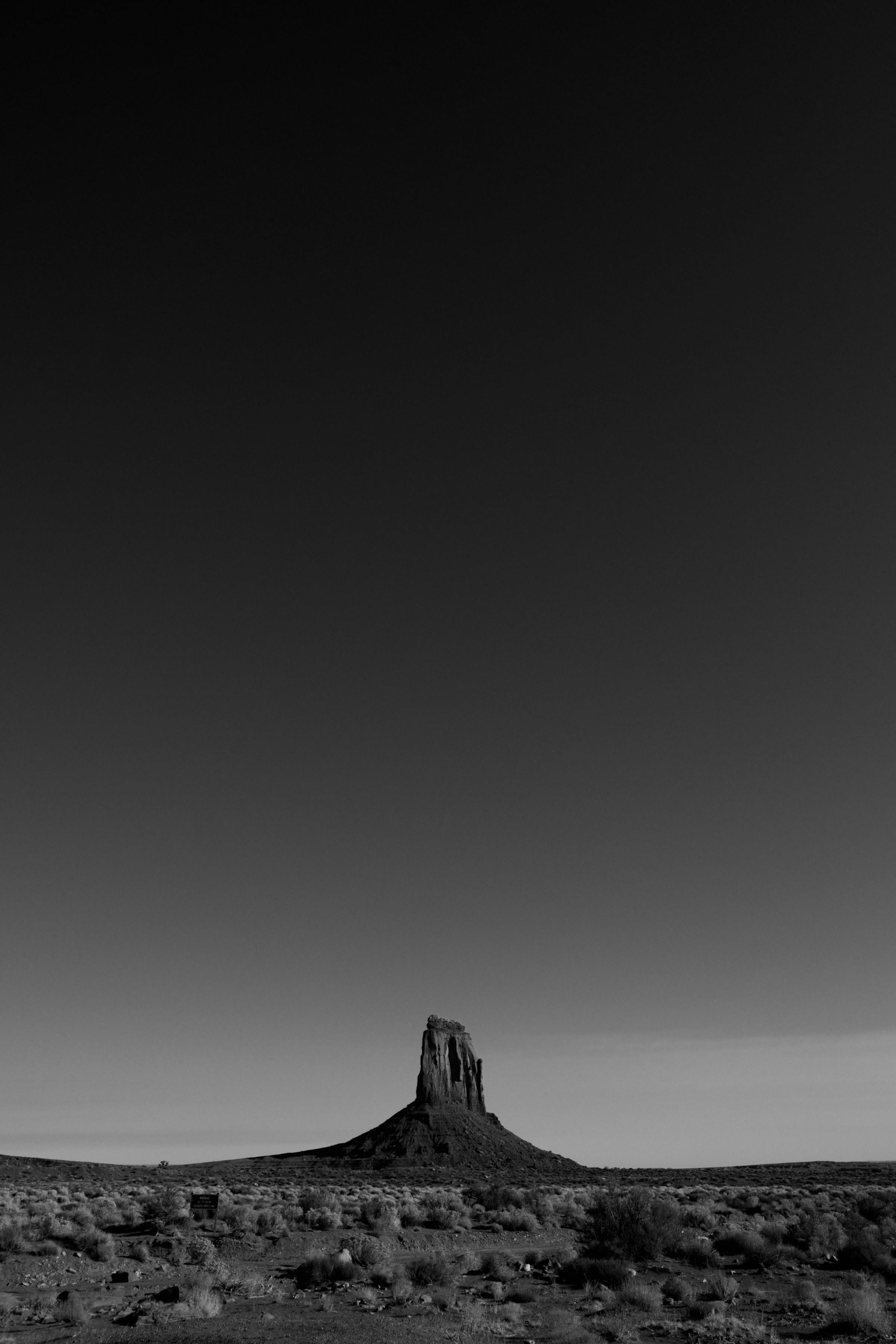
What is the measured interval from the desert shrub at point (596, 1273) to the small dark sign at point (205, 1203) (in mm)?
11662

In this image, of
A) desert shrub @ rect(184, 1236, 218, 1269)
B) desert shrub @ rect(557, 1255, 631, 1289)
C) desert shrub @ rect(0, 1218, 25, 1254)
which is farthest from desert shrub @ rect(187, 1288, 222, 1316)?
desert shrub @ rect(0, 1218, 25, 1254)

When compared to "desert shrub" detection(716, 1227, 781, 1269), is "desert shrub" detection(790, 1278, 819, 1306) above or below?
below

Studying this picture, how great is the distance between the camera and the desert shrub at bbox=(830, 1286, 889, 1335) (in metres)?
17.3

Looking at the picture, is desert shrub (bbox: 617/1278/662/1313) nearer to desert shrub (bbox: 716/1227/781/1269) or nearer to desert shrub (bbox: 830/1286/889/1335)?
desert shrub (bbox: 830/1286/889/1335)

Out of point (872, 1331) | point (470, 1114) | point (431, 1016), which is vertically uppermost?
point (431, 1016)

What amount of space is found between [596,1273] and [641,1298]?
338 centimetres

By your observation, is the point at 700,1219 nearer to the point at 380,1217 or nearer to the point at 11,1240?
the point at 380,1217

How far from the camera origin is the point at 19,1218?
32281mm

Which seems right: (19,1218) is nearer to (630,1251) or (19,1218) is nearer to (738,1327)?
(630,1251)

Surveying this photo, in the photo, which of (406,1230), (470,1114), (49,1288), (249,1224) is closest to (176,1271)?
(49,1288)

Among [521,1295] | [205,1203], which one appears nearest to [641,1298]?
[521,1295]

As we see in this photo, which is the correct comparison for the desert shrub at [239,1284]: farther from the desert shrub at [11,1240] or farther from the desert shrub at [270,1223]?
the desert shrub at [270,1223]

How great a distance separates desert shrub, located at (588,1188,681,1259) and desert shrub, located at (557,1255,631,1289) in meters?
2.41

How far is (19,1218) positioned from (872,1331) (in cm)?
2884
